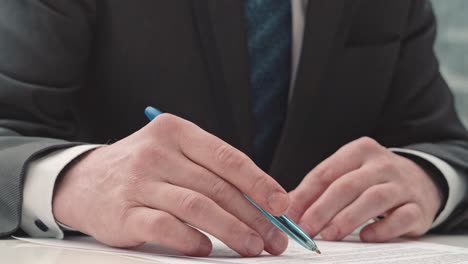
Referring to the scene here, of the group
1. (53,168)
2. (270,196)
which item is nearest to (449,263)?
(270,196)

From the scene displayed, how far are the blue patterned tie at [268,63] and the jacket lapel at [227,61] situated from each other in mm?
63

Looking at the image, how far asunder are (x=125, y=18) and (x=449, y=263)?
2.10ft

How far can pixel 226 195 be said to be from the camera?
0.79 metres

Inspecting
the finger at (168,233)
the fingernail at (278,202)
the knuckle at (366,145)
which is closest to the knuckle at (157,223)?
the finger at (168,233)

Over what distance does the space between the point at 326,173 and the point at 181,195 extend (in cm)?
29

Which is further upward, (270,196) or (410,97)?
(270,196)

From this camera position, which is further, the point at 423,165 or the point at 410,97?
the point at 410,97

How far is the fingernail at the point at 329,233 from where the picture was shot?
3.13 ft

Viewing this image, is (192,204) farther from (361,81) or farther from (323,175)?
(361,81)

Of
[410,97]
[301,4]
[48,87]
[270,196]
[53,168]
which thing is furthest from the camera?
[410,97]

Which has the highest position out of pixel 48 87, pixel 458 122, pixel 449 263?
pixel 48 87

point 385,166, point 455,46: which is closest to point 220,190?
point 385,166

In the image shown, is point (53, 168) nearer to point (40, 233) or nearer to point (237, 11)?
point (40, 233)

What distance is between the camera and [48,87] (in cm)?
106
